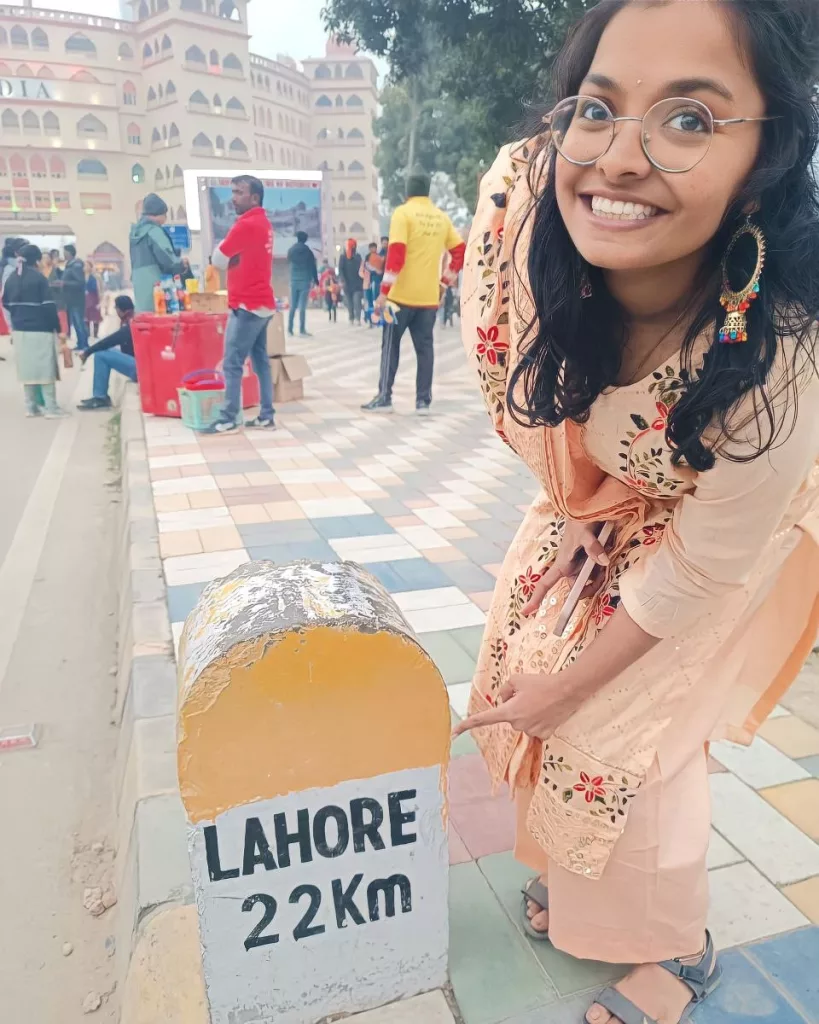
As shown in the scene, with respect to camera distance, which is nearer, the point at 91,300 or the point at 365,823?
the point at 365,823

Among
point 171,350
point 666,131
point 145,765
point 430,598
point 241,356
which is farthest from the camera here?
point 171,350

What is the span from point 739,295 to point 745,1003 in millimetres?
1310

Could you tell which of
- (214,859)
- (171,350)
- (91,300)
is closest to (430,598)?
→ (214,859)

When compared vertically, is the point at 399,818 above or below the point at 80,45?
below

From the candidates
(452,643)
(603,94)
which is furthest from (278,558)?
(603,94)

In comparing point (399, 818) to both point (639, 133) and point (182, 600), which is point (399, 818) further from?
point (182, 600)

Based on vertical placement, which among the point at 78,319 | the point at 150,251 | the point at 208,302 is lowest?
the point at 78,319

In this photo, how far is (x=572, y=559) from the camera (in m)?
1.46

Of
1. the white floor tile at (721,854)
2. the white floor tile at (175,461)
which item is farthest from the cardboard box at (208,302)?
the white floor tile at (721,854)

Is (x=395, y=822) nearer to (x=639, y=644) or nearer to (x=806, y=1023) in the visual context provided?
(x=639, y=644)

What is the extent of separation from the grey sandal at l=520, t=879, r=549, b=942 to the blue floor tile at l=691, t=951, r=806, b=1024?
1.03 feet

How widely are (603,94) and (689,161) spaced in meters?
0.15

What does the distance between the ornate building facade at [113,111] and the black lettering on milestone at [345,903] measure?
46.1 m

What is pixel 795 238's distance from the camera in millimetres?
976
